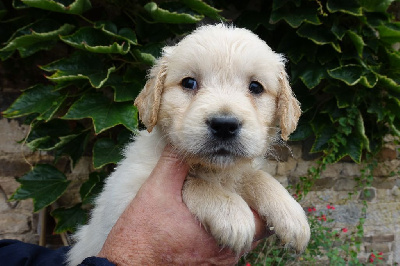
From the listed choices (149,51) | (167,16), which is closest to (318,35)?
(167,16)

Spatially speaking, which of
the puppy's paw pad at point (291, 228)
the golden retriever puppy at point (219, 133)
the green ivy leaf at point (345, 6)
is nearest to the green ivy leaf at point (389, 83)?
the green ivy leaf at point (345, 6)

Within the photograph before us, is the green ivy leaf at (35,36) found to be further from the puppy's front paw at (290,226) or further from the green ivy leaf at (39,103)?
the puppy's front paw at (290,226)

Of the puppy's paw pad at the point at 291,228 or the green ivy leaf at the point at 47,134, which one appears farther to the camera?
the green ivy leaf at the point at 47,134

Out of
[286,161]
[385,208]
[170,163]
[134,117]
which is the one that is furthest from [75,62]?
[385,208]

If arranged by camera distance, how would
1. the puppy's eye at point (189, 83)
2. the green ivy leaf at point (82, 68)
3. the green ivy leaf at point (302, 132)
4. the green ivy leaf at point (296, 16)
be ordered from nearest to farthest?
the puppy's eye at point (189, 83)
the green ivy leaf at point (82, 68)
the green ivy leaf at point (296, 16)
the green ivy leaf at point (302, 132)

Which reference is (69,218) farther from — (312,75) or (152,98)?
(312,75)
